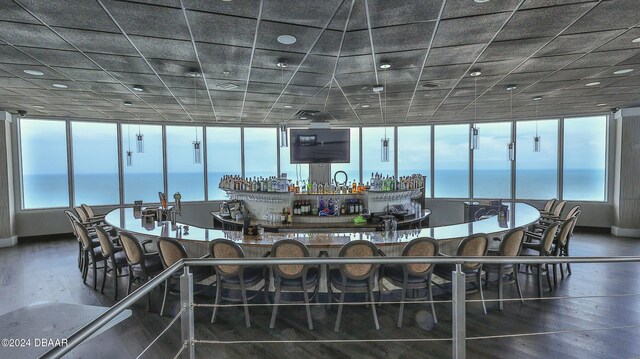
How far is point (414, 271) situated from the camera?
3.19 metres

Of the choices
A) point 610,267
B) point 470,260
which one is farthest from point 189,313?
point 610,267

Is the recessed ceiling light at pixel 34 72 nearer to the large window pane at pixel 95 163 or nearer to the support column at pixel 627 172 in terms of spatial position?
the large window pane at pixel 95 163

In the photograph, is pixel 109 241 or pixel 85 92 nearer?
pixel 109 241

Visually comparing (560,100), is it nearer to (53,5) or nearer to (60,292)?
(53,5)

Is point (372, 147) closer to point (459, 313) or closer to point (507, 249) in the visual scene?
point (507, 249)

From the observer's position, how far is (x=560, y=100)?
615 centimetres

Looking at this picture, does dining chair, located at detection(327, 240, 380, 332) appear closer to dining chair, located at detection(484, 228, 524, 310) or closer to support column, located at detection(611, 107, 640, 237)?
dining chair, located at detection(484, 228, 524, 310)

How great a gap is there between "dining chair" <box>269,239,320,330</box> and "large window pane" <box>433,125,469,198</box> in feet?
22.8

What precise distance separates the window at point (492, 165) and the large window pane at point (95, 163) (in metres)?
9.88

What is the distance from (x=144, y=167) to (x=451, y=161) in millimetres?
8662

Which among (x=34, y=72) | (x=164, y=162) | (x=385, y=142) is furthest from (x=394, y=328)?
(x=164, y=162)

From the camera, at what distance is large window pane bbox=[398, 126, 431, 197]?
9.33 m

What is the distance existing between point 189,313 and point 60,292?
3.69m

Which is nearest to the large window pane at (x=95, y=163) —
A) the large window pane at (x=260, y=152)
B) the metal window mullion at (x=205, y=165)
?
the metal window mullion at (x=205, y=165)
